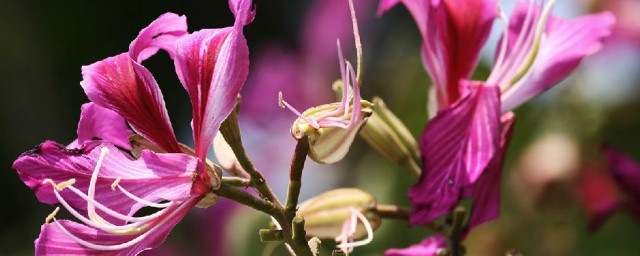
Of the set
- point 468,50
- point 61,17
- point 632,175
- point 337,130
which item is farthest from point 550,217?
point 61,17

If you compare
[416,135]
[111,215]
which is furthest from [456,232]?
[416,135]

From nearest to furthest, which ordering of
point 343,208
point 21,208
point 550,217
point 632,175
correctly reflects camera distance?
point 343,208
point 632,175
point 550,217
point 21,208

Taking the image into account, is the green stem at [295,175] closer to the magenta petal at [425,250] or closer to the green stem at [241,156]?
the green stem at [241,156]

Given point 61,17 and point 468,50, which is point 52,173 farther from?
point 61,17

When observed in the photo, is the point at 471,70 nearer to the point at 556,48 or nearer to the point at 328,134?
the point at 556,48

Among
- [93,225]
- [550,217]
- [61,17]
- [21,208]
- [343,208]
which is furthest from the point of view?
[61,17]
